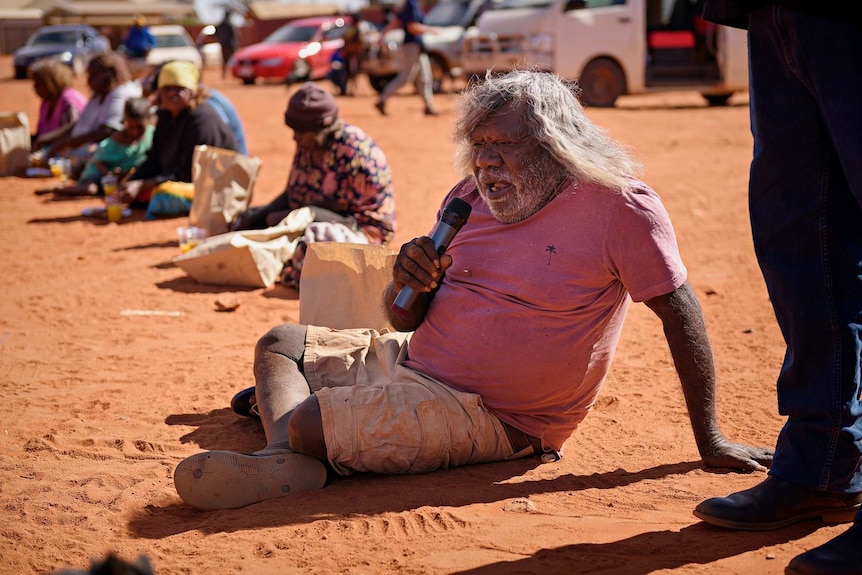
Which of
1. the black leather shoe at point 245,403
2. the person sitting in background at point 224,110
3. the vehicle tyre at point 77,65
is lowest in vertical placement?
the vehicle tyre at point 77,65

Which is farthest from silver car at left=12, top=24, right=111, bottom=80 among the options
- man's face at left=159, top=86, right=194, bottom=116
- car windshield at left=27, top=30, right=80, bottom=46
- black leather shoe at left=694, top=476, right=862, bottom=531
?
black leather shoe at left=694, top=476, right=862, bottom=531

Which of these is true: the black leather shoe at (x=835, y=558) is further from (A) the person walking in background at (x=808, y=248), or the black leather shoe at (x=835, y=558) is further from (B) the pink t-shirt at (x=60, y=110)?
(B) the pink t-shirt at (x=60, y=110)

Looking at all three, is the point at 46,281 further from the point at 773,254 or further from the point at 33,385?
the point at 773,254

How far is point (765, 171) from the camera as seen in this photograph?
2.80 metres

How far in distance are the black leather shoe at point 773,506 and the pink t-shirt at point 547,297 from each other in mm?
673

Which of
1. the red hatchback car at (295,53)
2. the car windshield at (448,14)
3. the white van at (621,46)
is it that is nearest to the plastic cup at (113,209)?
the white van at (621,46)

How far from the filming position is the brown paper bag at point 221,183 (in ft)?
25.5

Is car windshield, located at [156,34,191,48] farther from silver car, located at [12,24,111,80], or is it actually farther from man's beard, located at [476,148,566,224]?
man's beard, located at [476,148,566,224]

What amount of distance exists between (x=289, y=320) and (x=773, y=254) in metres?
3.77

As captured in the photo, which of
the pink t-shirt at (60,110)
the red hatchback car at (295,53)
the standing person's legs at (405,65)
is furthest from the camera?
the red hatchback car at (295,53)

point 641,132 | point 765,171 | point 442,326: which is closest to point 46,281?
point 442,326

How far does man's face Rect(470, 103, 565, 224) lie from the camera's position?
10.9 ft

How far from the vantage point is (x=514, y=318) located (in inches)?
132

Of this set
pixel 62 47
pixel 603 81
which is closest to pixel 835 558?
pixel 603 81
